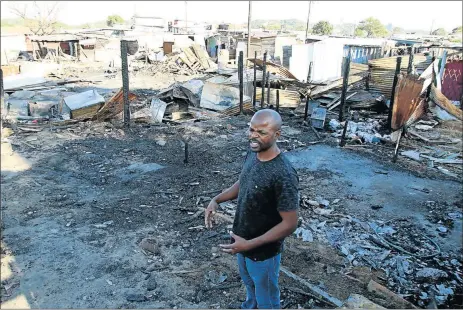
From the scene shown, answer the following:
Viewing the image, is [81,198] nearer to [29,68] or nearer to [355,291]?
[355,291]

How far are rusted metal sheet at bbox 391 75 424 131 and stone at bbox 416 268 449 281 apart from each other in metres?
7.18

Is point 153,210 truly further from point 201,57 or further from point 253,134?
point 201,57

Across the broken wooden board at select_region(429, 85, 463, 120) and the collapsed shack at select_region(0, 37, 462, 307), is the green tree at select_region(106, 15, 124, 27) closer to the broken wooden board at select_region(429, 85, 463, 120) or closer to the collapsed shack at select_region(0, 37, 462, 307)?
the collapsed shack at select_region(0, 37, 462, 307)

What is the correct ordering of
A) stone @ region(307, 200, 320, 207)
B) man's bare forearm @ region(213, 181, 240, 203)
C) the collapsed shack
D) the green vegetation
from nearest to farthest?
man's bare forearm @ region(213, 181, 240, 203) → the collapsed shack → stone @ region(307, 200, 320, 207) → the green vegetation

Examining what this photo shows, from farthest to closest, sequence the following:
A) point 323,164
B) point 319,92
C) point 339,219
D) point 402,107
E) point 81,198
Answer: point 319,92 < point 402,107 < point 323,164 < point 81,198 < point 339,219

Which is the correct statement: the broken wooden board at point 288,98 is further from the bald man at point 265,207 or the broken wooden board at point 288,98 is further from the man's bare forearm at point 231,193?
the bald man at point 265,207

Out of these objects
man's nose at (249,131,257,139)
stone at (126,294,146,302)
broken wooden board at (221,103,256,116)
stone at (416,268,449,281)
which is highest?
man's nose at (249,131,257,139)

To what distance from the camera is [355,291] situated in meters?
4.14

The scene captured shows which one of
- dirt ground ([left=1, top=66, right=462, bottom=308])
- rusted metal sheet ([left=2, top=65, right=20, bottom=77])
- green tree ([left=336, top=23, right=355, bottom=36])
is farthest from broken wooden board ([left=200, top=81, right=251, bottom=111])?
green tree ([left=336, top=23, right=355, bottom=36])

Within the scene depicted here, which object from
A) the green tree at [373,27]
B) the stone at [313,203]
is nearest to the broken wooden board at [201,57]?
the stone at [313,203]

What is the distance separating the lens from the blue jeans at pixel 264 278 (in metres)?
2.62

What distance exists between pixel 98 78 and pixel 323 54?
1449cm

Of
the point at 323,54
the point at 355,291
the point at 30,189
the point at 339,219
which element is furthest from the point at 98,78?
the point at 355,291

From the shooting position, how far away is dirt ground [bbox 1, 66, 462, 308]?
4051 millimetres
